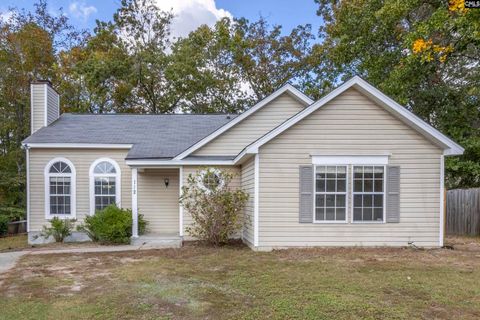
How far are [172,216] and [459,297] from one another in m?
9.16

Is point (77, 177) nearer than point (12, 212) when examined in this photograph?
Yes

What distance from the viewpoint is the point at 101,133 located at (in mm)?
13555

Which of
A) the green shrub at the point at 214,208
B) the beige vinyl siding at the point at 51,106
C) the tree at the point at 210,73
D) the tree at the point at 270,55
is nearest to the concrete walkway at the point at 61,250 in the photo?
the green shrub at the point at 214,208

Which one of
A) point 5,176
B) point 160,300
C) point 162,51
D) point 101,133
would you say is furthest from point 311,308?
point 162,51

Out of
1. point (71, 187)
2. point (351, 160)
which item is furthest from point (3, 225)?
point (351, 160)

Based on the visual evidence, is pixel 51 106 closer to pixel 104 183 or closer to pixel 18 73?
pixel 104 183

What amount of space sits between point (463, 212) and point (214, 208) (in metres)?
9.20

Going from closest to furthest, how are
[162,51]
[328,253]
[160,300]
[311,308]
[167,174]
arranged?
[311,308] → [160,300] → [328,253] → [167,174] → [162,51]

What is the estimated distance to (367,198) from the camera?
955cm

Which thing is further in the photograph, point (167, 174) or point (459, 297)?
point (167, 174)

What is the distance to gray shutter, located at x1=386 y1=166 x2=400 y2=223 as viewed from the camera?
952 centimetres

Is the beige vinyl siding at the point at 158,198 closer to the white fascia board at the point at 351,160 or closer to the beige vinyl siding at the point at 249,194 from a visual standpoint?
the beige vinyl siding at the point at 249,194

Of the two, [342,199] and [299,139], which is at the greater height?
[299,139]

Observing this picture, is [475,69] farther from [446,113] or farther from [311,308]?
[311,308]
